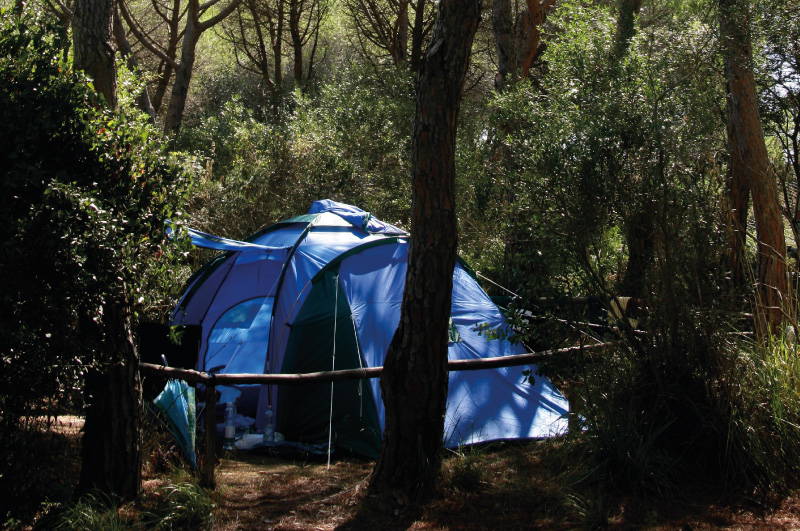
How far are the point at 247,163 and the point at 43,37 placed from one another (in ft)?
26.8

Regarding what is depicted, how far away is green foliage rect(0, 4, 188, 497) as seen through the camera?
3496 millimetres

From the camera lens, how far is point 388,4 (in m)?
18.3

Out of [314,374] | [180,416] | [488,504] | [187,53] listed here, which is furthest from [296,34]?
[488,504]

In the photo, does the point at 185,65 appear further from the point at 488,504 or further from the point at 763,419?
the point at 763,419

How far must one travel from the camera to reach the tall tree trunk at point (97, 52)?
4.42 meters

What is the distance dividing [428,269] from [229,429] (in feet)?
9.13

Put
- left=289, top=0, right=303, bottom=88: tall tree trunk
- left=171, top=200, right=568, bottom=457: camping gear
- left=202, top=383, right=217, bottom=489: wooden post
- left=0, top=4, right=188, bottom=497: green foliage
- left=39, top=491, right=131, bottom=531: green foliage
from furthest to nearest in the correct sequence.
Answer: left=289, top=0, right=303, bottom=88: tall tree trunk
left=171, top=200, right=568, bottom=457: camping gear
left=202, top=383, right=217, bottom=489: wooden post
left=39, top=491, right=131, bottom=531: green foliage
left=0, top=4, right=188, bottom=497: green foliage

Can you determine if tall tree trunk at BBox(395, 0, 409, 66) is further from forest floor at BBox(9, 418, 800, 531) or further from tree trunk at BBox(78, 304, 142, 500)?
tree trunk at BBox(78, 304, 142, 500)

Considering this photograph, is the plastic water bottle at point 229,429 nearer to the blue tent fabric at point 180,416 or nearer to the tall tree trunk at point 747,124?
the blue tent fabric at point 180,416

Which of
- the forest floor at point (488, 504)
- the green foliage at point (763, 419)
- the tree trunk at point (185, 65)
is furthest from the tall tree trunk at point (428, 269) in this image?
the tree trunk at point (185, 65)

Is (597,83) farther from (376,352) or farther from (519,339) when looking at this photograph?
(376,352)

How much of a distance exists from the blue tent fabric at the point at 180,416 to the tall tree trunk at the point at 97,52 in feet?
6.51

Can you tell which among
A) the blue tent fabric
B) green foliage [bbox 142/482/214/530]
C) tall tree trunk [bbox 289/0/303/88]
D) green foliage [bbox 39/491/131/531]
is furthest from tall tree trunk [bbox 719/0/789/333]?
tall tree trunk [bbox 289/0/303/88]

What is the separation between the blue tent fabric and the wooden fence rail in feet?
0.46
